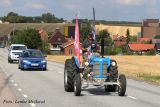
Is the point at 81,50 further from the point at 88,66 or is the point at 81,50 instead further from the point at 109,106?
the point at 109,106

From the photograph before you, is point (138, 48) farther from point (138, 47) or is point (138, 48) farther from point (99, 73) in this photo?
point (99, 73)

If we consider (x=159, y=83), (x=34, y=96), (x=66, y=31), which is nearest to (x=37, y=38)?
(x=66, y=31)

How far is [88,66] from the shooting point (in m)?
18.4

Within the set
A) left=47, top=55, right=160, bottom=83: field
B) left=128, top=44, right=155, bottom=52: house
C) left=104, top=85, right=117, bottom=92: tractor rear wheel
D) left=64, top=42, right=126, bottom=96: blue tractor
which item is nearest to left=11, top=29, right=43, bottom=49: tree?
left=128, top=44, right=155, bottom=52: house

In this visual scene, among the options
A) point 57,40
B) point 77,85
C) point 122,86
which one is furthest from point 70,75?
point 57,40

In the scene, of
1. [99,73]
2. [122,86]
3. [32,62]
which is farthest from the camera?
[32,62]

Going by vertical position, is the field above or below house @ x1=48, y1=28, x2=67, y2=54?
above

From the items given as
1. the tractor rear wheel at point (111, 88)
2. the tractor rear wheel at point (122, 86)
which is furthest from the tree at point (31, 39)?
the tractor rear wheel at point (122, 86)

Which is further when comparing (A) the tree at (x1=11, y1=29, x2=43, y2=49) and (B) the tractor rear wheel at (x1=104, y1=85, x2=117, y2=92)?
(A) the tree at (x1=11, y1=29, x2=43, y2=49)

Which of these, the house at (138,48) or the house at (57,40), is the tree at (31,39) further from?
the house at (138,48)

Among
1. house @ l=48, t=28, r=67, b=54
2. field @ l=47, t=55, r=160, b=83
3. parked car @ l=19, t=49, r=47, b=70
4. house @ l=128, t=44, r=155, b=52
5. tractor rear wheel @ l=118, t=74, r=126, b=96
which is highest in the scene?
tractor rear wheel @ l=118, t=74, r=126, b=96

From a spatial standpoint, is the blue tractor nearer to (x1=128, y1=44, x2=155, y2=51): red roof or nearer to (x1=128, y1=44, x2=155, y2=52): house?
(x1=128, y1=44, x2=155, y2=52): house

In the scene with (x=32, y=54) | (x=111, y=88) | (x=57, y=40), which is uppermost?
(x=111, y=88)

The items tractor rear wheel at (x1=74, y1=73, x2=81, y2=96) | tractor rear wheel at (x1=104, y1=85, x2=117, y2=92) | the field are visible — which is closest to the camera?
tractor rear wheel at (x1=74, y1=73, x2=81, y2=96)
